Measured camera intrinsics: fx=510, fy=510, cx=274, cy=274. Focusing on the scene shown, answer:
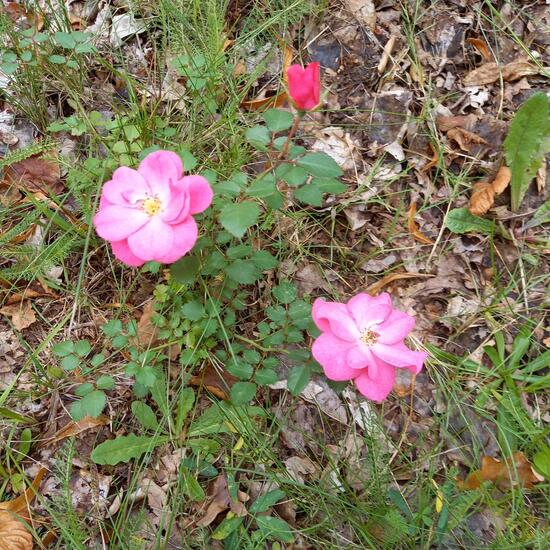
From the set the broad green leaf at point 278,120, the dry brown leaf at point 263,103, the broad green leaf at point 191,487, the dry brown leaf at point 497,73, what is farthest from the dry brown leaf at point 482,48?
the broad green leaf at point 191,487

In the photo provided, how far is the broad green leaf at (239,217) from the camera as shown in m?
1.26

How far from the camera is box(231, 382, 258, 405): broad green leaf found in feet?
5.23

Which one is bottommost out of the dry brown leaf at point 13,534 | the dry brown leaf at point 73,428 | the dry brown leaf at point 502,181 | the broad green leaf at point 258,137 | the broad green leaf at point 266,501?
the broad green leaf at point 266,501

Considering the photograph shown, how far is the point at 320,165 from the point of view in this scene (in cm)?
138

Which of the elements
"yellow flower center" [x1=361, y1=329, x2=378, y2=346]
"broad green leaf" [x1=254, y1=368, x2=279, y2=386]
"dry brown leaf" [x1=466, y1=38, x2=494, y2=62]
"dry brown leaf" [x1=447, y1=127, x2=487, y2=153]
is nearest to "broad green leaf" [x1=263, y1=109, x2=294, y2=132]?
"yellow flower center" [x1=361, y1=329, x2=378, y2=346]

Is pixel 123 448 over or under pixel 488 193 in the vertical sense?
under

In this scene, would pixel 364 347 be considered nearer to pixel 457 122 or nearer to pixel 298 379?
pixel 298 379

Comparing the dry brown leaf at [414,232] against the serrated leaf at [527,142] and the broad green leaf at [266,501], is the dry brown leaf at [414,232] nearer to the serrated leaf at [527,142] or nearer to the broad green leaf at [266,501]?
the serrated leaf at [527,142]

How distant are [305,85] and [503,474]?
1512mm

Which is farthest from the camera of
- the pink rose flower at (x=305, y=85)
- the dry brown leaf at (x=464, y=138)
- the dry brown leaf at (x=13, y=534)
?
the dry brown leaf at (x=464, y=138)

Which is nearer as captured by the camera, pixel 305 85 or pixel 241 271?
pixel 305 85

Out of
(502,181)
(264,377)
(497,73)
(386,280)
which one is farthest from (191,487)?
(497,73)

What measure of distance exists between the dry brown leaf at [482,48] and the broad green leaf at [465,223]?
2.77 ft

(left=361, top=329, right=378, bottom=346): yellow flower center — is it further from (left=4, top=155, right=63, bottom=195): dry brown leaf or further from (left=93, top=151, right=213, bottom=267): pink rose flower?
(left=4, top=155, right=63, bottom=195): dry brown leaf
